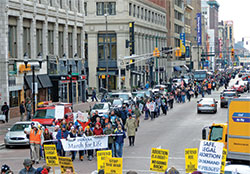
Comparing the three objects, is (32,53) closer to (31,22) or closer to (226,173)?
(31,22)

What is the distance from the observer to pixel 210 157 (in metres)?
16.6

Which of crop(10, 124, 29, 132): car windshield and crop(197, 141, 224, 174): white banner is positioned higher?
crop(197, 141, 224, 174): white banner

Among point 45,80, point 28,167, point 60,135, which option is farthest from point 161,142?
point 45,80

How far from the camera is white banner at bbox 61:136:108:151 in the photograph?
23.5m

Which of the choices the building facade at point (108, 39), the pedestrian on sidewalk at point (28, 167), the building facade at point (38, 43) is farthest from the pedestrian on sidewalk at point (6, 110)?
the building facade at point (108, 39)

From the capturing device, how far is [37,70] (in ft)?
166

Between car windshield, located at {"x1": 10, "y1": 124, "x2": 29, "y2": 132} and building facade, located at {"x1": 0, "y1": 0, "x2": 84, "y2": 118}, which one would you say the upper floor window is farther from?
car windshield, located at {"x1": 10, "y1": 124, "x2": 29, "y2": 132}

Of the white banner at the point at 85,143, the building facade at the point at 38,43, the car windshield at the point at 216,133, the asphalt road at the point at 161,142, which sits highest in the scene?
the building facade at the point at 38,43

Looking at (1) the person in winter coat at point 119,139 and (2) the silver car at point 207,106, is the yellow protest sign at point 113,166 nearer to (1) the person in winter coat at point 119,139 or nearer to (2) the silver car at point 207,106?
(1) the person in winter coat at point 119,139

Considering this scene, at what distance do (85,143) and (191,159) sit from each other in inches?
285

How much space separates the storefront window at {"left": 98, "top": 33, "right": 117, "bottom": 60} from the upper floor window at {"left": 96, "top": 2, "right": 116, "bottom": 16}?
3131 millimetres

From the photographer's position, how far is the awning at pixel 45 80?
5125 cm

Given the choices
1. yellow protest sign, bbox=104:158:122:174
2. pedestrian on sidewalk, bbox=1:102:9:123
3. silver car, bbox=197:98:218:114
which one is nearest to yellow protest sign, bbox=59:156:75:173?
yellow protest sign, bbox=104:158:122:174

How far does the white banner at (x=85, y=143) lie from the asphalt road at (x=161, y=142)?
63 centimetres
